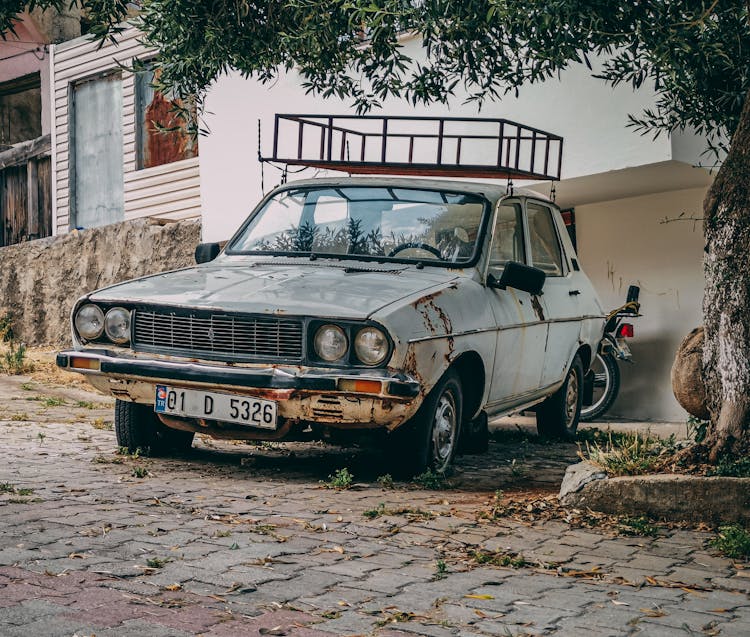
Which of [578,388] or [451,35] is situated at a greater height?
[451,35]

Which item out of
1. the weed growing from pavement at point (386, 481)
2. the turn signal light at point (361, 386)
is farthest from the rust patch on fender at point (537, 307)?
the turn signal light at point (361, 386)

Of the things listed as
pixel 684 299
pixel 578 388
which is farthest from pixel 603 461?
pixel 684 299

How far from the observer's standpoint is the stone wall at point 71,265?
14914 millimetres

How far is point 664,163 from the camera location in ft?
32.9

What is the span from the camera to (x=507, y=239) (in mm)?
7570

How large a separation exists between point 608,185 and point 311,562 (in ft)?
24.5

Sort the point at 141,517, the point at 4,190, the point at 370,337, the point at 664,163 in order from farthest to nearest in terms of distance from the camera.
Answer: the point at 4,190
the point at 664,163
the point at 370,337
the point at 141,517

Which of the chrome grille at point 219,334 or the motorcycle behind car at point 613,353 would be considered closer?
the chrome grille at point 219,334

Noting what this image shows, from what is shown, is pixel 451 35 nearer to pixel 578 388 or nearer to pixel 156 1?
pixel 156 1

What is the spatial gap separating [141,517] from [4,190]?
53.0 feet

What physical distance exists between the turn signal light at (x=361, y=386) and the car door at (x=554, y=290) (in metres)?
2.36

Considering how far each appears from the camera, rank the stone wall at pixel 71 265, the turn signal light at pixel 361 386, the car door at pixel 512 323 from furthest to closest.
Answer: the stone wall at pixel 71 265 → the car door at pixel 512 323 → the turn signal light at pixel 361 386

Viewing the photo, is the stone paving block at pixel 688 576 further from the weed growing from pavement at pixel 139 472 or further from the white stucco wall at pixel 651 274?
the white stucco wall at pixel 651 274

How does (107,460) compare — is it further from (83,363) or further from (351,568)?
(351,568)
